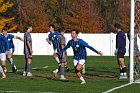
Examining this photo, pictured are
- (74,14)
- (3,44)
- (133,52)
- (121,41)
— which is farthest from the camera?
(74,14)

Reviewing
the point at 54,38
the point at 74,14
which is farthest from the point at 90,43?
the point at 54,38

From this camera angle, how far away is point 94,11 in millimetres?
58406

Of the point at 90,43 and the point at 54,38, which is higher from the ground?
the point at 54,38

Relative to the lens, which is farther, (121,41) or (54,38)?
(54,38)

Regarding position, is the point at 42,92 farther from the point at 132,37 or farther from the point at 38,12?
the point at 38,12

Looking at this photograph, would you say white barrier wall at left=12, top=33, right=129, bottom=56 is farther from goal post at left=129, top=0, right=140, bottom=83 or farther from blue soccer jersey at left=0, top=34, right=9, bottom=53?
goal post at left=129, top=0, right=140, bottom=83

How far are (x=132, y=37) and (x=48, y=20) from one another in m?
42.2

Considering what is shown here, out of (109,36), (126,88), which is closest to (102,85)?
(126,88)

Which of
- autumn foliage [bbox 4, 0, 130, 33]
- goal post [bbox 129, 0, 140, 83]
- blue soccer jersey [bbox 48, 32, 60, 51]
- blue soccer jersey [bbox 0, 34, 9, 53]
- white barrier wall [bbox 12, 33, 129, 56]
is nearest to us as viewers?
goal post [bbox 129, 0, 140, 83]

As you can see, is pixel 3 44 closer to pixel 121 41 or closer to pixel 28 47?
pixel 28 47

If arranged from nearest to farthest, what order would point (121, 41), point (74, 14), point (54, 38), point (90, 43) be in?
1. point (121, 41)
2. point (54, 38)
3. point (90, 43)
4. point (74, 14)

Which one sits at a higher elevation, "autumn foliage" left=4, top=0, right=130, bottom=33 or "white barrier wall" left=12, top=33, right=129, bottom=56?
"autumn foliage" left=4, top=0, right=130, bottom=33

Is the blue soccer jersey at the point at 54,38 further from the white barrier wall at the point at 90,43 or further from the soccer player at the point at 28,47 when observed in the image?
the white barrier wall at the point at 90,43

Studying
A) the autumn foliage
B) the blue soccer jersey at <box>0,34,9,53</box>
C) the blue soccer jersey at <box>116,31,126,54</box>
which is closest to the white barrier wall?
the autumn foliage
